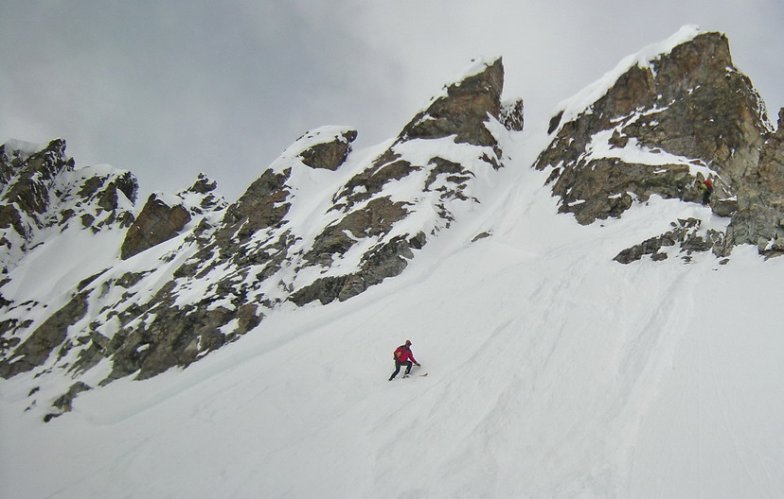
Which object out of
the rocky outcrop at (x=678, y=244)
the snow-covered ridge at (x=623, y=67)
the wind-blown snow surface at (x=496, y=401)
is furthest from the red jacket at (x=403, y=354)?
the snow-covered ridge at (x=623, y=67)

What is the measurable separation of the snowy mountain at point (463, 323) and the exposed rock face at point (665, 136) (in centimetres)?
18

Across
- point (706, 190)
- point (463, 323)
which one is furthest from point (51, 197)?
point (706, 190)

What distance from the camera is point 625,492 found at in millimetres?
6008

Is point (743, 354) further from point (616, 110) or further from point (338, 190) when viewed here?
point (338, 190)

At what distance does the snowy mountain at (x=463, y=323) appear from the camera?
7816 millimetres

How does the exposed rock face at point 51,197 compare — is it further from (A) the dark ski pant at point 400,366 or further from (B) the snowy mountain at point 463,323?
(A) the dark ski pant at point 400,366

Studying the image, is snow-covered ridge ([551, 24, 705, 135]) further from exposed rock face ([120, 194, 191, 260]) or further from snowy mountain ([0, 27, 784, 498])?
exposed rock face ([120, 194, 191, 260])

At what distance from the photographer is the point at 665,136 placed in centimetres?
2708

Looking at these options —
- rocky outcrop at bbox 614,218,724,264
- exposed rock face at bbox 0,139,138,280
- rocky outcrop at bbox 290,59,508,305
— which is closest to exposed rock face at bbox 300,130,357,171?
rocky outcrop at bbox 290,59,508,305

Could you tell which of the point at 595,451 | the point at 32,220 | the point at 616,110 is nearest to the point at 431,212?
the point at 616,110

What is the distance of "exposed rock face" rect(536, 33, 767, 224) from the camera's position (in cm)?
2369

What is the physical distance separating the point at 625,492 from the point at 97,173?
105585 mm

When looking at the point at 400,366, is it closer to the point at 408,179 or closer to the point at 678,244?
the point at 678,244

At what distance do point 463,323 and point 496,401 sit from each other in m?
6.18
